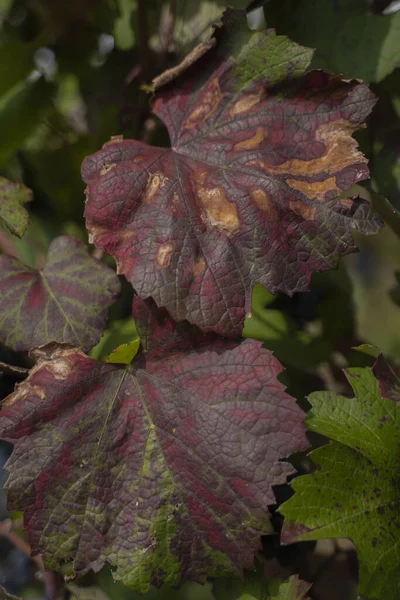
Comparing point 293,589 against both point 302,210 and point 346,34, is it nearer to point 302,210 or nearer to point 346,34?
point 302,210

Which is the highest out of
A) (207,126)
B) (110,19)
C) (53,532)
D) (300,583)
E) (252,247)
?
(110,19)

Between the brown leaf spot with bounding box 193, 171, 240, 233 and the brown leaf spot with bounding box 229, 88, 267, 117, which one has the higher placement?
the brown leaf spot with bounding box 229, 88, 267, 117

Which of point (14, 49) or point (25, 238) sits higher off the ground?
point (14, 49)

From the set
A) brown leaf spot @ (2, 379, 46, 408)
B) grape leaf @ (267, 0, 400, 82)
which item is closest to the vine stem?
grape leaf @ (267, 0, 400, 82)

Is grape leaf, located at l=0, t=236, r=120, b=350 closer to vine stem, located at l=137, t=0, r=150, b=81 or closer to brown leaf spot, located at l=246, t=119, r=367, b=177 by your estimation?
brown leaf spot, located at l=246, t=119, r=367, b=177

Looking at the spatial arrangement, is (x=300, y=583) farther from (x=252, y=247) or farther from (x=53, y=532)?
(x=252, y=247)

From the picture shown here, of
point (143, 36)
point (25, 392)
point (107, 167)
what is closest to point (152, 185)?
point (107, 167)

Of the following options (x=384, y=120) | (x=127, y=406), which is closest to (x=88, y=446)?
(x=127, y=406)
